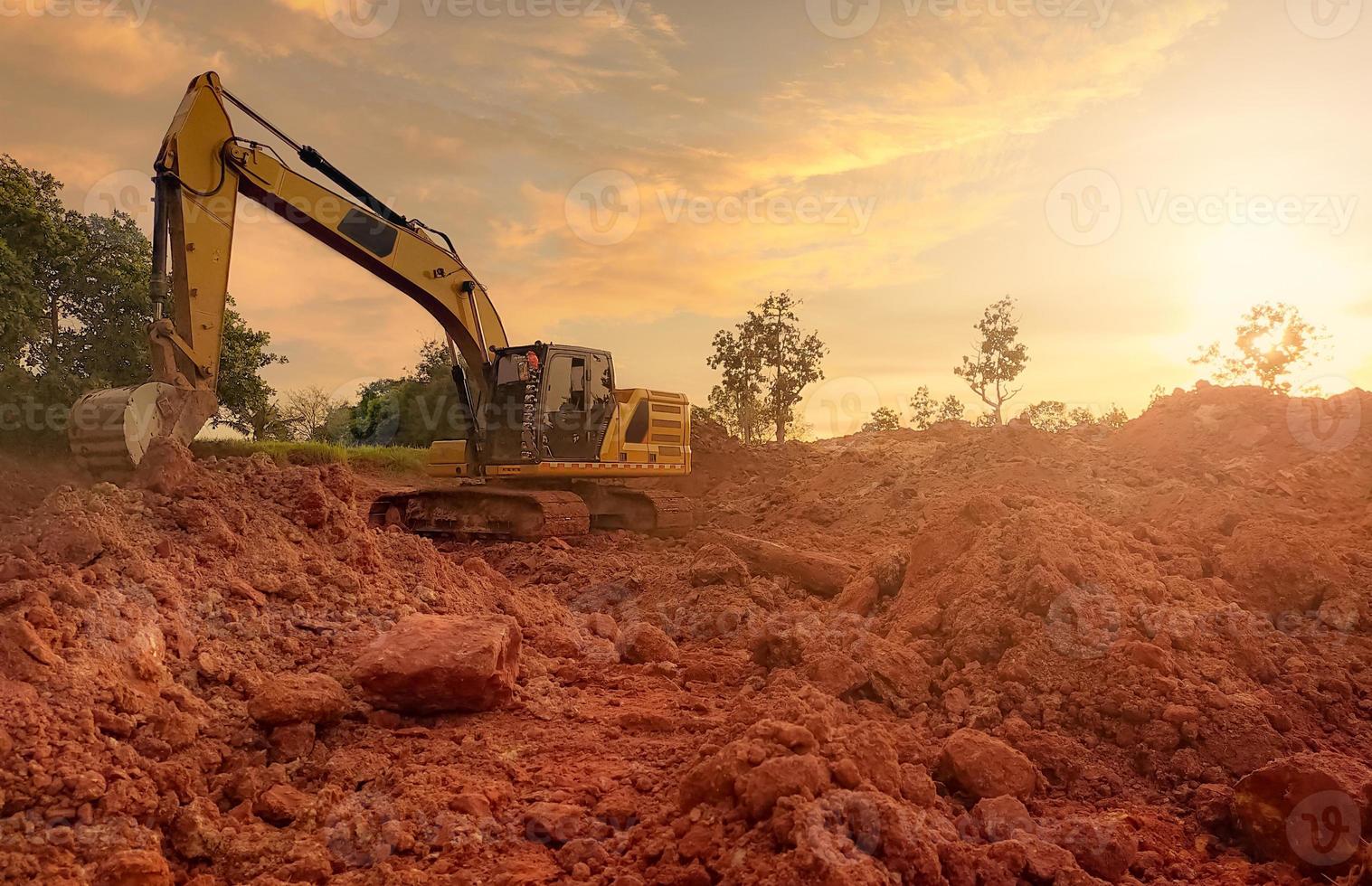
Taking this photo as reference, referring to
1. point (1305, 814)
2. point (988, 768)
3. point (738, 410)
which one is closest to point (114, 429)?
point (988, 768)

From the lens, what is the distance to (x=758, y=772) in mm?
3193

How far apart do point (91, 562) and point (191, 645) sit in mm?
800

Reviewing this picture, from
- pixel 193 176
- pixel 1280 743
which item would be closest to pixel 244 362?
pixel 193 176

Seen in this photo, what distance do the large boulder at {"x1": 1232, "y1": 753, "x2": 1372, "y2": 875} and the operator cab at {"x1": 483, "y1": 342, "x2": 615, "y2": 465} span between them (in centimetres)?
1021

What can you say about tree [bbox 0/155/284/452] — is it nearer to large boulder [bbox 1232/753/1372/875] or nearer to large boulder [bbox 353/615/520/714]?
large boulder [bbox 353/615/520/714]

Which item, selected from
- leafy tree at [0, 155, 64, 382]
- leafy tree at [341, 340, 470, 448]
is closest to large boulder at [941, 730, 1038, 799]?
leafy tree at [0, 155, 64, 382]

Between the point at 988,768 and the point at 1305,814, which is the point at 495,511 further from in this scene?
the point at 1305,814

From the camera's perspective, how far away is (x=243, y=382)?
21375mm

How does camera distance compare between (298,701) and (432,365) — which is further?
(432,365)

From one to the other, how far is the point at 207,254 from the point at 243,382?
1421 centimetres

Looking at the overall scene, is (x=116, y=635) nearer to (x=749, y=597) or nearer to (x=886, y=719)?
(x=886, y=719)

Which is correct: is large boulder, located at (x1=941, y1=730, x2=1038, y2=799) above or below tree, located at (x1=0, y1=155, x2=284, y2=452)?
below

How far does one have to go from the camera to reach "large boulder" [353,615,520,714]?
183 inches

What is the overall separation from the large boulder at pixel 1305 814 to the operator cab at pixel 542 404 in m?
10.2
